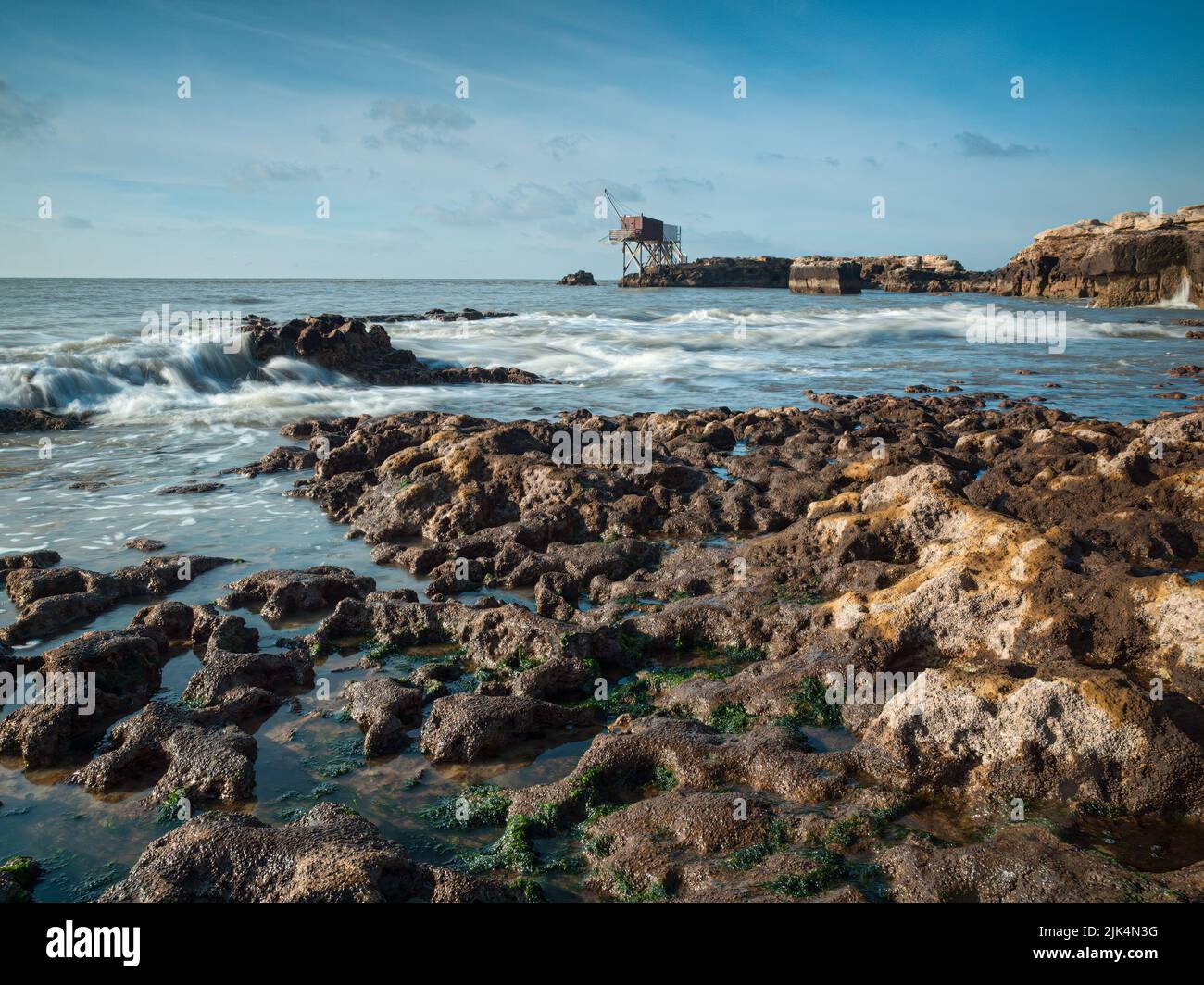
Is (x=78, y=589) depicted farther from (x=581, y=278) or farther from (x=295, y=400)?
(x=581, y=278)

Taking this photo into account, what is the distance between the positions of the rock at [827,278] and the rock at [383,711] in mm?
79838

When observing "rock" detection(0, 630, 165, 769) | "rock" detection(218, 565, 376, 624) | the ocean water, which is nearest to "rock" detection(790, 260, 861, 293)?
the ocean water

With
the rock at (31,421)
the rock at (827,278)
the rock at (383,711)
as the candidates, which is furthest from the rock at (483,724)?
the rock at (827,278)

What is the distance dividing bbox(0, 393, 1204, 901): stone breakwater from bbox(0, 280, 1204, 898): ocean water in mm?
304

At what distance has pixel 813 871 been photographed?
11.8 feet

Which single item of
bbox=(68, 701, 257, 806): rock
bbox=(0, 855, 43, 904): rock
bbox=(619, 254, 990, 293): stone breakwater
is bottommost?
bbox=(0, 855, 43, 904): rock

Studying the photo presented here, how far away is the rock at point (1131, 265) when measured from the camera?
5222cm

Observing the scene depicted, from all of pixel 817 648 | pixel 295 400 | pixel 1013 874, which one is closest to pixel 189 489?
pixel 295 400

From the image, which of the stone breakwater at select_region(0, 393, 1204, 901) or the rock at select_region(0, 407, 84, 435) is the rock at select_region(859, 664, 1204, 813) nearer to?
the stone breakwater at select_region(0, 393, 1204, 901)

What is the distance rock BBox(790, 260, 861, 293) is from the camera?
260 ft

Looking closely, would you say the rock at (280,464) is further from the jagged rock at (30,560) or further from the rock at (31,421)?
the rock at (31,421)

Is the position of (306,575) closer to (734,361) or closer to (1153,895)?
(1153,895)
